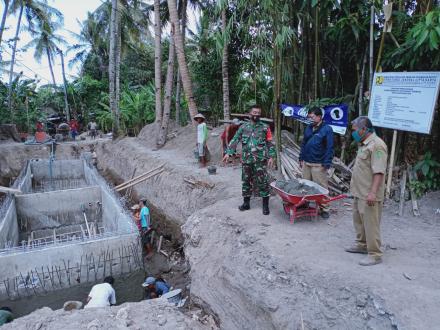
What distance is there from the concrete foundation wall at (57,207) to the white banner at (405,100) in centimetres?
906

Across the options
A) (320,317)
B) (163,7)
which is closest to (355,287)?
(320,317)

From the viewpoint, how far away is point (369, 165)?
3.60 meters

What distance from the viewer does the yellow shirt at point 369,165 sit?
11.3ft

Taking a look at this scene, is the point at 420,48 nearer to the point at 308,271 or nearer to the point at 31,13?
the point at 308,271

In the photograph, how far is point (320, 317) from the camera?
3252 millimetres

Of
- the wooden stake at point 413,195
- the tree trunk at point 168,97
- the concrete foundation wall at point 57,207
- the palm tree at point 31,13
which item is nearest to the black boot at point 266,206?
the wooden stake at point 413,195

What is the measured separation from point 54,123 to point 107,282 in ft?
64.9

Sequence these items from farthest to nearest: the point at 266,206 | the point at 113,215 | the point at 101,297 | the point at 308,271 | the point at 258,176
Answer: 1. the point at 113,215
2. the point at 101,297
3. the point at 266,206
4. the point at 258,176
5. the point at 308,271

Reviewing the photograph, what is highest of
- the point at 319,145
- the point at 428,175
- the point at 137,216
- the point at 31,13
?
the point at 31,13

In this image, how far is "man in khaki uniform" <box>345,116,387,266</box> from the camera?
11.3ft

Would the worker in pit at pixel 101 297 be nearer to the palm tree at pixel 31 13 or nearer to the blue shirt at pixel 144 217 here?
the blue shirt at pixel 144 217

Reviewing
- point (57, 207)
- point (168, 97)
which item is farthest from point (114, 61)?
point (57, 207)

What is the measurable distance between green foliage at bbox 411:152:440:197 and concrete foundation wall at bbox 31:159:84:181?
47.9ft

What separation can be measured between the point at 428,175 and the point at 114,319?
506cm
